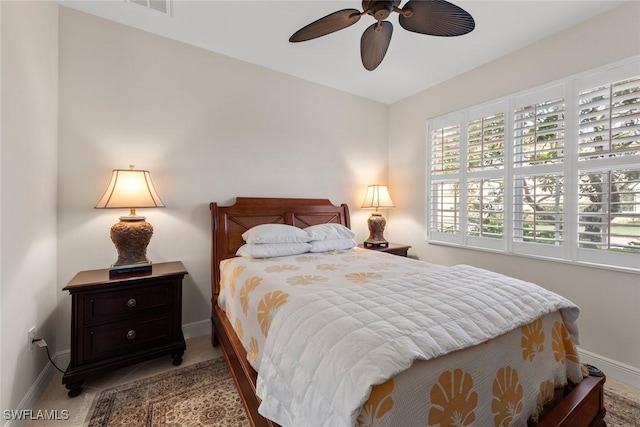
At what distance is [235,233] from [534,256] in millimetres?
2828

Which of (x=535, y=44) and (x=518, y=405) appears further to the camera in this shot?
(x=535, y=44)

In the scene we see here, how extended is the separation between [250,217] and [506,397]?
7.78 feet

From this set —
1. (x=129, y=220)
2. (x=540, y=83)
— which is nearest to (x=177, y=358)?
(x=129, y=220)

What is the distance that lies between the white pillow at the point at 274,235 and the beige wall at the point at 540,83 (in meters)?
1.80

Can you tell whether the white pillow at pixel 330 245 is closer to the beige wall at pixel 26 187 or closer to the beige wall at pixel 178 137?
the beige wall at pixel 178 137

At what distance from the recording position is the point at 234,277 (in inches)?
79.7

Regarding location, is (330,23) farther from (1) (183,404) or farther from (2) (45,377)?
(2) (45,377)

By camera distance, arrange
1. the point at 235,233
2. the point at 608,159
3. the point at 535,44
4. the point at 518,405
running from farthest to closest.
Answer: the point at 235,233 → the point at 535,44 → the point at 608,159 → the point at 518,405

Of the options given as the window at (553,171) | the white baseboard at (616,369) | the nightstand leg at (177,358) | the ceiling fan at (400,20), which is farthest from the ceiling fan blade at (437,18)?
the nightstand leg at (177,358)

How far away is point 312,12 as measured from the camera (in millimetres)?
2166

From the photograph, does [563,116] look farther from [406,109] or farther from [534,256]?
[406,109]

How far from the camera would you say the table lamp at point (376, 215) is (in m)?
3.49

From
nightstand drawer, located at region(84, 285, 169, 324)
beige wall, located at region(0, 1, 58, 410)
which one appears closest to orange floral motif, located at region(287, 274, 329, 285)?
nightstand drawer, located at region(84, 285, 169, 324)

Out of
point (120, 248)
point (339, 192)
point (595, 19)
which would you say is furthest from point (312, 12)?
point (120, 248)
